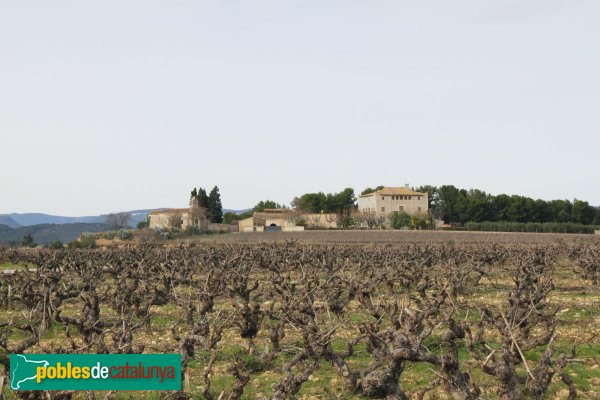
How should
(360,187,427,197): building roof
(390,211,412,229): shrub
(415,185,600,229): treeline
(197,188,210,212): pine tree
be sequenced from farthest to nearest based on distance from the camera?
(360,187,427,197): building roof
(197,188,210,212): pine tree
(415,185,600,229): treeline
(390,211,412,229): shrub

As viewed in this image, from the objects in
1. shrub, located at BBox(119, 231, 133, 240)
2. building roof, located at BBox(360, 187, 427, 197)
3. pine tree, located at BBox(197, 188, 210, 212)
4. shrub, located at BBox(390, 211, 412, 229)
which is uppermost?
building roof, located at BBox(360, 187, 427, 197)

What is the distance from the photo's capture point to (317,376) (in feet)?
32.5

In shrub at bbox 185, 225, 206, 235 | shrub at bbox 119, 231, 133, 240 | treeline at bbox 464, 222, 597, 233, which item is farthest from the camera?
treeline at bbox 464, 222, 597, 233

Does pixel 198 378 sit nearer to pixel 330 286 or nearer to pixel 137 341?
pixel 137 341

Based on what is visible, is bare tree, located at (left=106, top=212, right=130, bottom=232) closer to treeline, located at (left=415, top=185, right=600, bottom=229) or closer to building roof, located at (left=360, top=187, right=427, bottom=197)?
building roof, located at (left=360, top=187, right=427, bottom=197)

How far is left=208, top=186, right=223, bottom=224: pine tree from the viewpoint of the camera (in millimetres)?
103344

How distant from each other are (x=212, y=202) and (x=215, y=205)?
98 cm

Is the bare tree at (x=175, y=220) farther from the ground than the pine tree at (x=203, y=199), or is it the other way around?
the pine tree at (x=203, y=199)

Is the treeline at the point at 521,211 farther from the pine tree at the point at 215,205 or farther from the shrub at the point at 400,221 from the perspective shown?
the pine tree at the point at 215,205

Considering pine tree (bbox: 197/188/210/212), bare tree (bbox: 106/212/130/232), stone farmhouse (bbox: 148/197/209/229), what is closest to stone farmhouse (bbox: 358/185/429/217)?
pine tree (bbox: 197/188/210/212)

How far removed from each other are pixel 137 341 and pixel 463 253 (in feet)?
74.9

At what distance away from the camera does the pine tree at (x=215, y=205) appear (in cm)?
10334

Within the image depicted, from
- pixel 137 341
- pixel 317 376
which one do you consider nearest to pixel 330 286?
pixel 137 341

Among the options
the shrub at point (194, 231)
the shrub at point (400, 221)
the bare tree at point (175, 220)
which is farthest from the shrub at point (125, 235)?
the shrub at point (400, 221)
